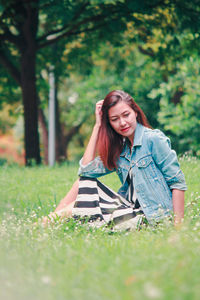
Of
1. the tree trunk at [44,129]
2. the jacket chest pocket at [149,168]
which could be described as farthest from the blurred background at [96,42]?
the jacket chest pocket at [149,168]

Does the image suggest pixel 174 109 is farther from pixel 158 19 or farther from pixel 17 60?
pixel 17 60

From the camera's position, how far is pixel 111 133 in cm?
405

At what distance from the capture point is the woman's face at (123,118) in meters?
3.79

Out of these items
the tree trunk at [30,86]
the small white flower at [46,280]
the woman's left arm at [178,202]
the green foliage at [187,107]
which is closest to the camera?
the small white flower at [46,280]

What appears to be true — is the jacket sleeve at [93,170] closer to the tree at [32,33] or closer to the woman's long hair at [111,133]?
Answer: the woman's long hair at [111,133]

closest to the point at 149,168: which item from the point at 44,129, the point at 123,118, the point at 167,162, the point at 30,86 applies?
the point at 167,162

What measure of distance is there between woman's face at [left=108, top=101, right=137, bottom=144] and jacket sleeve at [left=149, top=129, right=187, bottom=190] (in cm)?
25

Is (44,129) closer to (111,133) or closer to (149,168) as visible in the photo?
(111,133)

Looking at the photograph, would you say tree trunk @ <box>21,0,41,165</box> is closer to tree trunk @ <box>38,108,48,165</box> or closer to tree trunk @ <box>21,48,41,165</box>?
tree trunk @ <box>21,48,41,165</box>

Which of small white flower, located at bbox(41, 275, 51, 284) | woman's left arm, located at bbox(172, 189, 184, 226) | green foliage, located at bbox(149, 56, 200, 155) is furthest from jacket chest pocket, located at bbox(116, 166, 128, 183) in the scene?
green foliage, located at bbox(149, 56, 200, 155)

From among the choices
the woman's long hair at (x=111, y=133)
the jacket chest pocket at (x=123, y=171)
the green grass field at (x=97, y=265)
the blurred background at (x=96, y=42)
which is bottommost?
the green grass field at (x=97, y=265)

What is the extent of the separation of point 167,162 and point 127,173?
1.56 ft

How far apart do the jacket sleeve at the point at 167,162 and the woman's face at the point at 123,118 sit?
249mm

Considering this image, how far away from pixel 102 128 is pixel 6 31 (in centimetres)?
641
